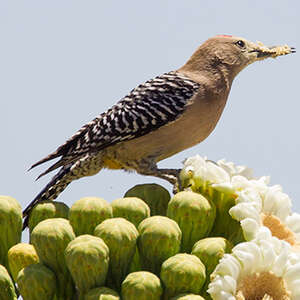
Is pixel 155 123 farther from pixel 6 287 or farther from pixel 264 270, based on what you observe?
pixel 264 270

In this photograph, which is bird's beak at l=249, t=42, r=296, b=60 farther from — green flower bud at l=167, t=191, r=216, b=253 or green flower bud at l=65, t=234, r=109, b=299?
green flower bud at l=65, t=234, r=109, b=299

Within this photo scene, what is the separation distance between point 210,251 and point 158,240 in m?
0.31

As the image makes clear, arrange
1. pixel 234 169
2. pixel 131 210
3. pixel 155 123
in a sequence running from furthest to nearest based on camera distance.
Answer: pixel 155 123 → pixel 234 169 → pixel 131 210

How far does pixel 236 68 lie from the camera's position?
336 inches

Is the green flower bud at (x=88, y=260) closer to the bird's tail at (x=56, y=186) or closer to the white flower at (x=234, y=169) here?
the white flower at (x=234, y=169)

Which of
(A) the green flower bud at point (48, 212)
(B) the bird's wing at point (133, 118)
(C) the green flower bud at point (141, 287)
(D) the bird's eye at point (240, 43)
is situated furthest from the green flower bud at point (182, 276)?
(D) the bird's eye at point (240, 43)

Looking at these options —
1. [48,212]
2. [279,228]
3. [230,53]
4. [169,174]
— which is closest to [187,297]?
[279,228]

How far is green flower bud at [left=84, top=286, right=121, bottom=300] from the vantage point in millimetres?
4289

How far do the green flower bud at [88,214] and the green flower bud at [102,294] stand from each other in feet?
1.78

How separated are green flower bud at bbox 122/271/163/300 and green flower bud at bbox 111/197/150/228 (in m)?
0.56

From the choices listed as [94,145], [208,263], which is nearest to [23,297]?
[208,263]

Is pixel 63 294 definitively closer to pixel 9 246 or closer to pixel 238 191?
pixel 9 246

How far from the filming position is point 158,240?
4.57 meters

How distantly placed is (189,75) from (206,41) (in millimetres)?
417
